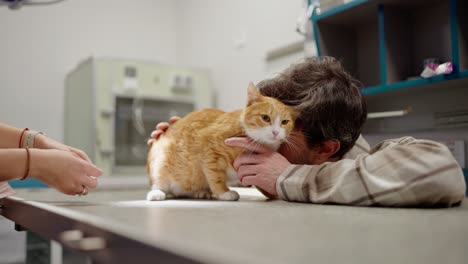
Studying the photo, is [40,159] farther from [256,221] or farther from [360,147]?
[360,147]

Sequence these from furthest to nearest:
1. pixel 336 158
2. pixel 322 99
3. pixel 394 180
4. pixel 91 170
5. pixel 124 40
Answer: pixel 124 40
pixel 336 158
pixel 322 99
pixel 91 170
pixel 394 180

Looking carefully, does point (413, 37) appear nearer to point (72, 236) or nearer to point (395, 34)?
point (395, 34)

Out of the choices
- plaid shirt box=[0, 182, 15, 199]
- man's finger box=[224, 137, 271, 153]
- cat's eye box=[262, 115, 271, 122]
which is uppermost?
cat's eye box=[262, 115, 271, 122]

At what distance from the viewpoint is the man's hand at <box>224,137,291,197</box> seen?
2.96 feet

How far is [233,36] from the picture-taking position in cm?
327

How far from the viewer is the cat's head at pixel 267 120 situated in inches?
36.0

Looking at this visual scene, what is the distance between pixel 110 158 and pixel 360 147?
6.83ft

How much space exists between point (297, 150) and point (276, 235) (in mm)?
589

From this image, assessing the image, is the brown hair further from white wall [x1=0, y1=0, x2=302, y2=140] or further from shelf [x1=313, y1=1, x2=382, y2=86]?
white wall [x1=0, y1=0, x2=302, y2=140]

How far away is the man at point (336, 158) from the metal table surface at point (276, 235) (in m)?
0.07

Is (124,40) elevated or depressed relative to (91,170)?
elevated

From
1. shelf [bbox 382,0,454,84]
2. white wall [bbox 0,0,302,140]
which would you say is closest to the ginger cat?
shelf [bbox 382,0,454,84]

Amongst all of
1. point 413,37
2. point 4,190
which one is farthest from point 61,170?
point 413,37

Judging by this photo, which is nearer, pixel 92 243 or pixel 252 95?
pixel 92 243
